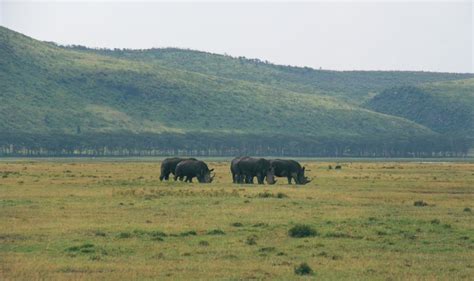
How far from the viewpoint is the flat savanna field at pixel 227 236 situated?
76.3ft

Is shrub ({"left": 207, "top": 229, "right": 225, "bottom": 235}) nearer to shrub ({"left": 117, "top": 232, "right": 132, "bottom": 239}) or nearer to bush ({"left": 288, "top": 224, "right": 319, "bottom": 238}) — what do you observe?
bush ({"left": 288, "top": 224, "right": 319, "bottom": 238})

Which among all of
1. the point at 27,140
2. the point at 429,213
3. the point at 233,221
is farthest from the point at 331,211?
the point at 27,140

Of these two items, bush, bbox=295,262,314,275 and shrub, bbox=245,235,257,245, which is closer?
bush, bbox=295,262,314,275

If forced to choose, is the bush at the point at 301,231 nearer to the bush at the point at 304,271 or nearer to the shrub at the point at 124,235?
the shrub at the point at 124,235

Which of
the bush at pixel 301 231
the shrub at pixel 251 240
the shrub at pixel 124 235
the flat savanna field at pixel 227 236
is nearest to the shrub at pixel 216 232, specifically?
the flat savanna field at pixel 227 236

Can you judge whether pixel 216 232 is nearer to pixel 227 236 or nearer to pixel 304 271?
pixel 227 236

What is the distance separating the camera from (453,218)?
35.8 metres

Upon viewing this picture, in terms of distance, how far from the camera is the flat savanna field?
23.3 meters

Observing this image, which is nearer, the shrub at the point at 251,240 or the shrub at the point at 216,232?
the shrub at the point at 251,240

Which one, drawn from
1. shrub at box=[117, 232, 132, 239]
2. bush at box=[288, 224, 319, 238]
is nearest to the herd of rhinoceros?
bush at box=[288, 224, 319, 238]

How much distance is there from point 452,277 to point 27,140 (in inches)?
6735

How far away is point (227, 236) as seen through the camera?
96.7 ft

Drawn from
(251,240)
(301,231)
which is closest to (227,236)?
(251,240)

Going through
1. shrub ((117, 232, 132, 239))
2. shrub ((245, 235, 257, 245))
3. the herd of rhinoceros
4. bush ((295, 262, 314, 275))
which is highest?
the herd of rhinoceros
